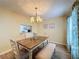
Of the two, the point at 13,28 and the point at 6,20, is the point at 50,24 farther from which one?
the point at 6,20

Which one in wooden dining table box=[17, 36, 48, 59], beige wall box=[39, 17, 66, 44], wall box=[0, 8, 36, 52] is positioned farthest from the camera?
beige wall box=[39, 17, 66, 44]

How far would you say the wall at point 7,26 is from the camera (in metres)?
3.74

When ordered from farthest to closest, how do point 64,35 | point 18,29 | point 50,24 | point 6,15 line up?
point 50,24, point 64,35, point 18,29, point 6,15

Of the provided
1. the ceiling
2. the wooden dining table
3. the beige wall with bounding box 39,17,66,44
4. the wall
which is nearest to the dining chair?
the wooden dining table

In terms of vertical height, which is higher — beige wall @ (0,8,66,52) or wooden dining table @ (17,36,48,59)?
beige wall @ (0,8,66,52)

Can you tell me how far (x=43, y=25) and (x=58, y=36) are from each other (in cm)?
172

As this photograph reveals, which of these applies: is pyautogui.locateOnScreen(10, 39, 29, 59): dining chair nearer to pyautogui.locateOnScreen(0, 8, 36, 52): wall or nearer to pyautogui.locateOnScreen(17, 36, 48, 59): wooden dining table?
pyautogui.locateOnScreen(17, 36, 48, 59): wooden dining table

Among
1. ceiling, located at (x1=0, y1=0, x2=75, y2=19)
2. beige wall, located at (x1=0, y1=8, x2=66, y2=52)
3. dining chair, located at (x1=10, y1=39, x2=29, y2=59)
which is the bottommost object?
dining chair, located at (x1=10, y1=39, x2=29, y2=59)

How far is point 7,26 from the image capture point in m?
4.07

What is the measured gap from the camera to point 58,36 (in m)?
6.39

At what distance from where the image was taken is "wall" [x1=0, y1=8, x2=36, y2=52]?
3.74 meters

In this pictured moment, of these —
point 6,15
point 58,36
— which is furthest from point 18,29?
point 58,36

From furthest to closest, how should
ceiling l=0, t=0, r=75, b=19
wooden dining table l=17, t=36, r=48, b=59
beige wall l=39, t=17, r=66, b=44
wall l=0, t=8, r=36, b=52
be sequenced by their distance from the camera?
beige wall l=39, t=17, r=66, b=44 → wall l=0, t=8, r=36, b=52 → ceiling l=0, t=0, r=75, b=19 → wooden dining table l=17, t=36, r=48, b=59

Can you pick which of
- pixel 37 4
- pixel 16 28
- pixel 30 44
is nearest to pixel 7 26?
pixel 16 28
